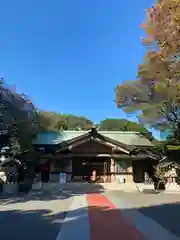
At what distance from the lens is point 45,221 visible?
30.3 ft

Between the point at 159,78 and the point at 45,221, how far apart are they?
41.9 feet

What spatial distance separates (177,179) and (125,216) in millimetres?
13985

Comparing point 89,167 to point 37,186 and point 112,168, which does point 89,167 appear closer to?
point 112,168

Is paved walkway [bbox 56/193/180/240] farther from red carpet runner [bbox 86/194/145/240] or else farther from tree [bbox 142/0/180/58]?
tree [bbox 142/0/180/58]

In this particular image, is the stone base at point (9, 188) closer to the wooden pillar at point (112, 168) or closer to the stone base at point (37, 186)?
the stone base at point (37, 186)

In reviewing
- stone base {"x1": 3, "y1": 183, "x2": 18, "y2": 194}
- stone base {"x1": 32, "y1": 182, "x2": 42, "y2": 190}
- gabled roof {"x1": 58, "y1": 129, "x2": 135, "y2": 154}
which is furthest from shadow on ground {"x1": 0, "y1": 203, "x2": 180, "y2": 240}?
gabled roof {"x1": 58, "y1": 129, "x2": 135, "y2": 154}

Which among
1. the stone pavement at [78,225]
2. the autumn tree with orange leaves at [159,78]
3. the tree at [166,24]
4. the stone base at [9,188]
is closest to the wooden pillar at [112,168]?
the autumn tree with orange leaves at [159,78]

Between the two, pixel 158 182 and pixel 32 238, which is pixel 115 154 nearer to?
pixel 158 182

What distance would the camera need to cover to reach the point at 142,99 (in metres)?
26.3

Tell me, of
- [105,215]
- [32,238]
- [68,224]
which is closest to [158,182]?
[105,215]

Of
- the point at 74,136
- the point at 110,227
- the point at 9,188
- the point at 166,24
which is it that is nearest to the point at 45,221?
the point at 110,227

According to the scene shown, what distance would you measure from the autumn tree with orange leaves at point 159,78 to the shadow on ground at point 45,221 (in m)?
4.83

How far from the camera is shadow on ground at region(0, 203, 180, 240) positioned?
7.50 meters

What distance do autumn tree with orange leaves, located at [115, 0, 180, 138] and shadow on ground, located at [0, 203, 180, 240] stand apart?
4.83m
